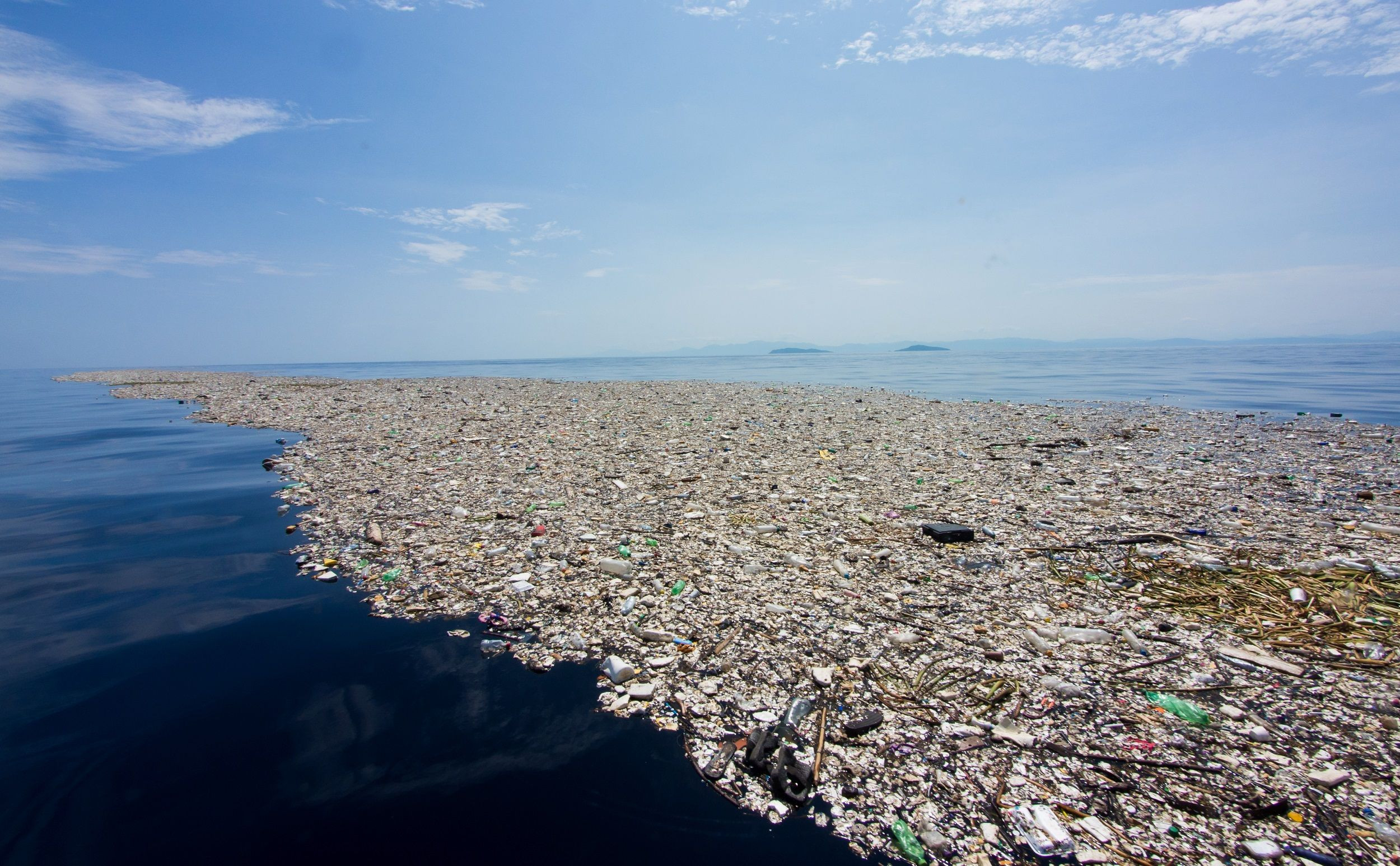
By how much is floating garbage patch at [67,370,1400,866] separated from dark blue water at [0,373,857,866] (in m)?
0.29

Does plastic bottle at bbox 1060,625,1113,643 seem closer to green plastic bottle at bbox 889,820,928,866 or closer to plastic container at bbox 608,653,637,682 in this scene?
green plastic bottle at bbox 889,820,928,866

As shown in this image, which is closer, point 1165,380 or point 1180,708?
point 1180,708

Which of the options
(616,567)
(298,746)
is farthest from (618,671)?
(298,746)

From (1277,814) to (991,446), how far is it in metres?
10.1

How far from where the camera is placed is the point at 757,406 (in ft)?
65.8

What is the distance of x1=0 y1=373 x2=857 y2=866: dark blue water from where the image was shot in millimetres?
2820

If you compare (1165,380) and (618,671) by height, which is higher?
(1165,380)

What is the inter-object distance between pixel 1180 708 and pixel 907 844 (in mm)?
2229

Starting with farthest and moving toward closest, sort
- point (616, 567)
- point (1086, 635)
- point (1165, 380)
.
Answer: point (1165, 380) < point (616, 567) < point (1086, 635)

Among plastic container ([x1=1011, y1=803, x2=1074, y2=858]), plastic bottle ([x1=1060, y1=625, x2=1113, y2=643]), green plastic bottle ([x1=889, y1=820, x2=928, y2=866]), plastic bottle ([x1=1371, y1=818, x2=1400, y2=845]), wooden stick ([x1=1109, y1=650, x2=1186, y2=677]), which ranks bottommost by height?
green plastic bottle ([x1=889, y1=820, x2=928, y2=866])

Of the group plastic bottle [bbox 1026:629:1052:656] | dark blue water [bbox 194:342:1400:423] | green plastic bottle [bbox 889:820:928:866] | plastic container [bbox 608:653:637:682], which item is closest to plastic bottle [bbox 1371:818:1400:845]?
plastic bottle [bbox 1026:629:1052:656]

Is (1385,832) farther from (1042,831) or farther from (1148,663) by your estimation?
(1042,831)

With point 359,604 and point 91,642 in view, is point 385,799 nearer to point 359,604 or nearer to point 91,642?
point 359,604

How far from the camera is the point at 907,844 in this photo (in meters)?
2.76
